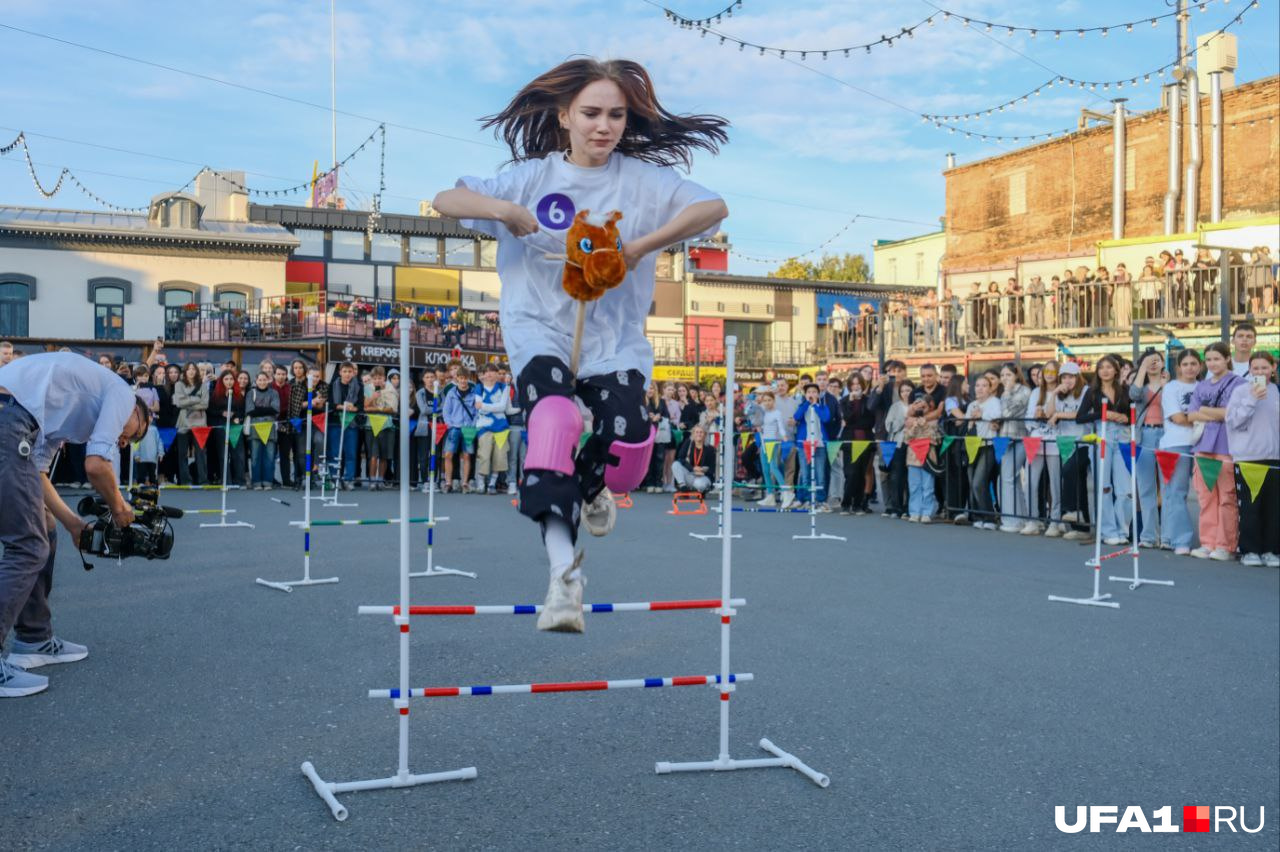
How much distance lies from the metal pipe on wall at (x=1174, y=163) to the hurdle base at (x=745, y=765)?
3066 cm

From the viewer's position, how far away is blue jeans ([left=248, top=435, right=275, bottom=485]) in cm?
1735

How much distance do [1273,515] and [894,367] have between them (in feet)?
17.3

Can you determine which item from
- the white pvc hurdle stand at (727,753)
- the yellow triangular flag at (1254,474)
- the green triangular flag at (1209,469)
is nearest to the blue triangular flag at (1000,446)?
the green triangular flag at (1209,469)

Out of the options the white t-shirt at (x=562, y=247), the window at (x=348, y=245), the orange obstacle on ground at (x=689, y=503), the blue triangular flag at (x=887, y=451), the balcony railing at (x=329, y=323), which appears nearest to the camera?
the white t-shirt at (x=562, y=247)

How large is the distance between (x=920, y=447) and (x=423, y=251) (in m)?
34.2

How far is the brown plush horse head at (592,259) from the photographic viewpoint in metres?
3.35

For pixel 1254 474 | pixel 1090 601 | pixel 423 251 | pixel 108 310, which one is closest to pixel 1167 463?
pixel 1254 474

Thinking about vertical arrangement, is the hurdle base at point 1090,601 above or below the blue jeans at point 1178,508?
below

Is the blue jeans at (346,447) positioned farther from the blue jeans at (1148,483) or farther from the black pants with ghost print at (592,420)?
the black pants with ghost print at (592,420)

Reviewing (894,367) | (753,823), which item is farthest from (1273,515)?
(753,823)

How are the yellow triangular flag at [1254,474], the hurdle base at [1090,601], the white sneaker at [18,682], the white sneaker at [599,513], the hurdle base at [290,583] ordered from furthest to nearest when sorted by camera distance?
the yellow triangular flag at [1254,474], the hurdle base at [290,583], the hurdle base at [1090,601], the white sneaker at [18,682], the white sneaker at [599,513]

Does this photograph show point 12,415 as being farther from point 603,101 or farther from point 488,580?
point 488,580

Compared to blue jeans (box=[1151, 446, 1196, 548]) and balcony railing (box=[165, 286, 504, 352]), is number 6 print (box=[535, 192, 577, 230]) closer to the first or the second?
blue jeans (box=[1151, 446, 1196, 548])

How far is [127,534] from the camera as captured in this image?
565 cm
